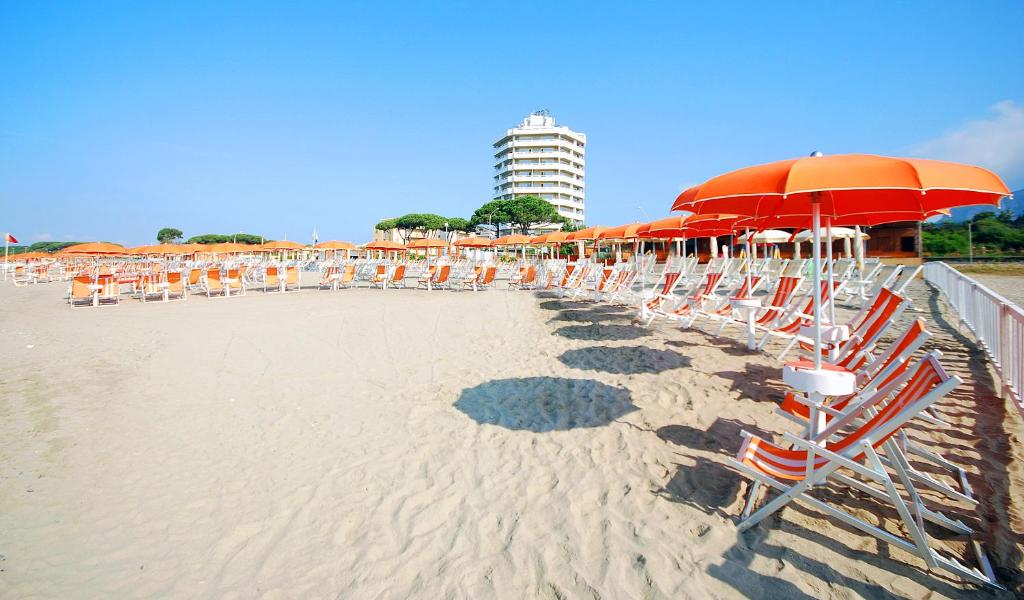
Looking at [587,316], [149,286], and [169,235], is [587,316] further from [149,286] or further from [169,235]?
[169,235]

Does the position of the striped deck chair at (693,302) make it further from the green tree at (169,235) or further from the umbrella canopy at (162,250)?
the green tree at (169,235)

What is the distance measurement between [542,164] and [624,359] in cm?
7631

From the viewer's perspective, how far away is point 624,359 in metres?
5.20

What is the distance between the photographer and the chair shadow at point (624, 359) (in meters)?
4.82

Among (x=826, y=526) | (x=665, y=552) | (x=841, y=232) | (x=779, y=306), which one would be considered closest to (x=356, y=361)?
(x=665, y=552)

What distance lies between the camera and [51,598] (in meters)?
1.89

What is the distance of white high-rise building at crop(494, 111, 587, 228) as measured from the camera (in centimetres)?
7775

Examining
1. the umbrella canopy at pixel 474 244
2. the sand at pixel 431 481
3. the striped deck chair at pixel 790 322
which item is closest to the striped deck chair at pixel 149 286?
the sand at pixel 431 481

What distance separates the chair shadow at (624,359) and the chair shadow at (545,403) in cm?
49

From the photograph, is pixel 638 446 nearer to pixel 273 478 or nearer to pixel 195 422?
pixel 273 478

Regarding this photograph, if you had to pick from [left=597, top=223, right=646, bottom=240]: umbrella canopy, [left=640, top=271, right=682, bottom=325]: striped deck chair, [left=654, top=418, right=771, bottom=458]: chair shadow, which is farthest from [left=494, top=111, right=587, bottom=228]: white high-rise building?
[left=654, top=418, right=771, bottom=458]: chair shadow

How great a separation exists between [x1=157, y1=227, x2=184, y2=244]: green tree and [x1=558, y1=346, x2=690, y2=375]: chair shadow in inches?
4050

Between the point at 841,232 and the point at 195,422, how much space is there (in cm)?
1688

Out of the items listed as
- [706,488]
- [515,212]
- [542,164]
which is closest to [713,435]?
[706,488]
